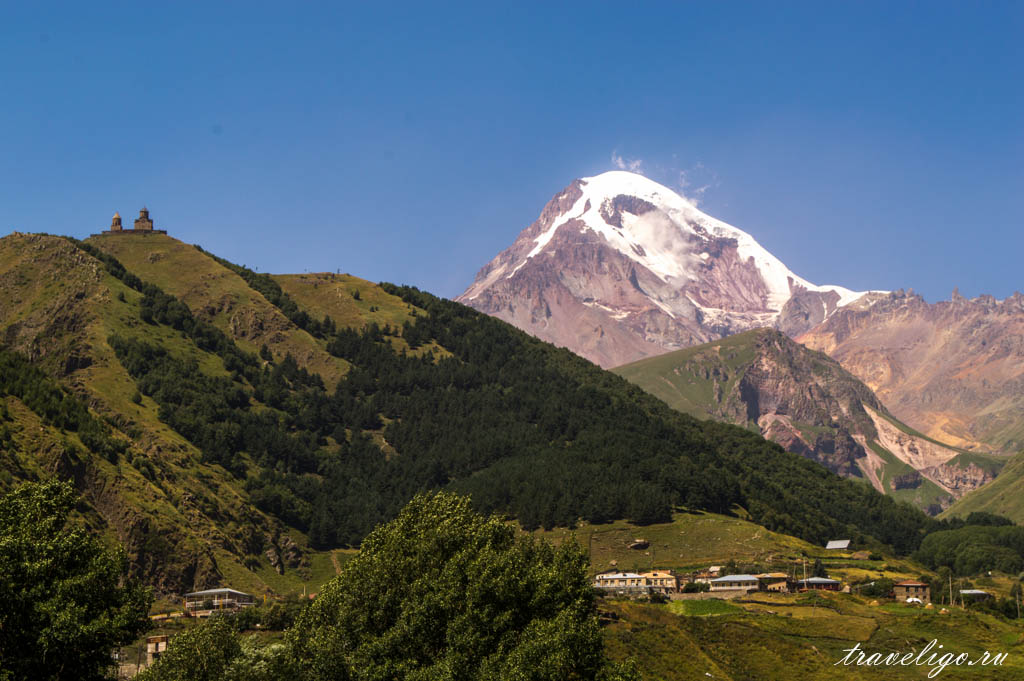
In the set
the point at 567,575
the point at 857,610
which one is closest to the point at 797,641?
the point at 857,610

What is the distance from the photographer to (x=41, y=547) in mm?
65188

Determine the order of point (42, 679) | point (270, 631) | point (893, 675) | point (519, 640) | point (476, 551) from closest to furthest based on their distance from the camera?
point (42, 679)
point (519, 640)
point (476, 551)
point (893, 675)
point (270, 631)

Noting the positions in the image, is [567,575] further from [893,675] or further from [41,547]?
[893,675]

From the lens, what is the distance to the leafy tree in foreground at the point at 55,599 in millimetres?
62688

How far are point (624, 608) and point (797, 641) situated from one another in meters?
25.4

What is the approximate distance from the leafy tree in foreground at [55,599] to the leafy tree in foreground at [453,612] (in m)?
17.7

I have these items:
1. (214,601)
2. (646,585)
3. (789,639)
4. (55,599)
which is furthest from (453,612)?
(646,585)

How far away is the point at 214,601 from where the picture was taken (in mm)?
183375

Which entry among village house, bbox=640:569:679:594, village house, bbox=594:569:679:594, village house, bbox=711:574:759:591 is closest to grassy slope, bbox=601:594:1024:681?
village house, bbox=711:574:759:591

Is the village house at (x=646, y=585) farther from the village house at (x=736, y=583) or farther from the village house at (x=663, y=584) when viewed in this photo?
the village house at (x=736, y=583)

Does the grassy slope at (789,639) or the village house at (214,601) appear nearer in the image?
the grassy slope at (789,639)

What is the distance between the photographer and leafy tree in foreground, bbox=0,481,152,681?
62.7 metres
